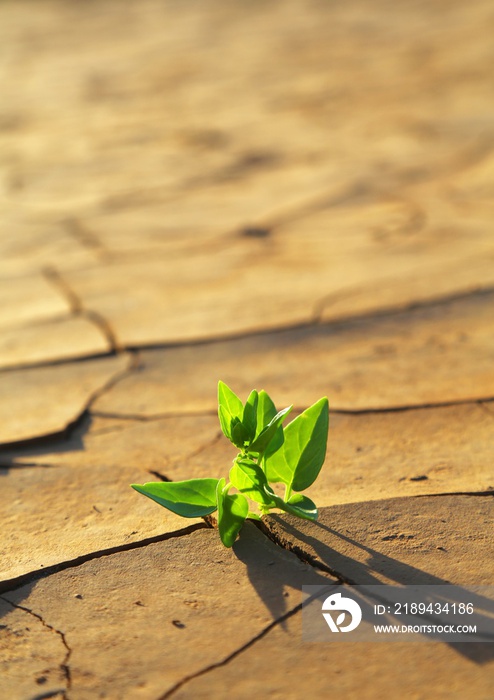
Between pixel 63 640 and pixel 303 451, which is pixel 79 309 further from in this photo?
pixel 63 640

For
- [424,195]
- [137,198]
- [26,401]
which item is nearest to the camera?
[26,401]

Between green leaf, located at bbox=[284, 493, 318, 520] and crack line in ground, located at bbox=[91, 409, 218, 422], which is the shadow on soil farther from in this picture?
crack line in ground, located at bbox=[91, 409, 218, 422]

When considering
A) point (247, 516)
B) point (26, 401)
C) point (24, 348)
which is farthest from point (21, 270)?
point (247, 516)

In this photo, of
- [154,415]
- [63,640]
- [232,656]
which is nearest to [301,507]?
[232,656]

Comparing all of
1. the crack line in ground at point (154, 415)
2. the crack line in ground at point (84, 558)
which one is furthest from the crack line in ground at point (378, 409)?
the crack line in ground at point (84, 558)

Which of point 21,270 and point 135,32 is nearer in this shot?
point 21,270

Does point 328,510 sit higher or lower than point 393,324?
higher

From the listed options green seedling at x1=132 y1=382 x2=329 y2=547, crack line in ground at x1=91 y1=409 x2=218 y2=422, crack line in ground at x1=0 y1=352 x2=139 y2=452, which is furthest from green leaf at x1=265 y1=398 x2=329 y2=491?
crack line in ground at x1=0 y1=352 x2=139 y2=452

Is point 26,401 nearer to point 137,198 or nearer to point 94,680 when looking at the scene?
point 94,680
